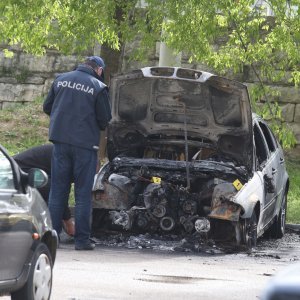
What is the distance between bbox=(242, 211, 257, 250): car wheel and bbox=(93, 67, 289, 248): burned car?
1 centimetres

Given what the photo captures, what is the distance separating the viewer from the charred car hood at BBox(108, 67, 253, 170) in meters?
13.2

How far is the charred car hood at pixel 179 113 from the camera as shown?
13172mm

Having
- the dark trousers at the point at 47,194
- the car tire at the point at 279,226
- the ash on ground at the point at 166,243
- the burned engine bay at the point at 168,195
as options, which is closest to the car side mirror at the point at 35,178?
the dark trousers at the point at 47,194

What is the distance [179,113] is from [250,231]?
5.64ft

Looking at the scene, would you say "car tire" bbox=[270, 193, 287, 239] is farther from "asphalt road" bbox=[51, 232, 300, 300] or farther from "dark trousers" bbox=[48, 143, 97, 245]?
"dark trousers" bbox=[48, 143, 97, 245]

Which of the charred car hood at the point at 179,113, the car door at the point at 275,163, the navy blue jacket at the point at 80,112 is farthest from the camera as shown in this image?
the car door at the point at 275,163

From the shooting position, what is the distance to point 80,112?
38.6 feet

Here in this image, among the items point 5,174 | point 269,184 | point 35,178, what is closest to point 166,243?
point 269,184

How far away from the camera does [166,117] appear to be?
13719 mm

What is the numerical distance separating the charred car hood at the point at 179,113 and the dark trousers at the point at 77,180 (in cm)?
177

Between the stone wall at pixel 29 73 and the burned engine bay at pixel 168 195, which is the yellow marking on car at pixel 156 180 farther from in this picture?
the stone wall at pixel 29 73

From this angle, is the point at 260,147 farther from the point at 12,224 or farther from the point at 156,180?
the point at 12,224

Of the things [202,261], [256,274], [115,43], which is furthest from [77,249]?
[115,43]

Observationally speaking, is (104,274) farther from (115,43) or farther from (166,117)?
(115,43)
